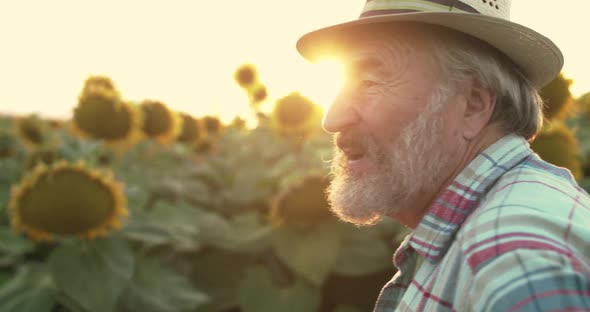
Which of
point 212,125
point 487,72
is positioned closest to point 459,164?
point 487,72

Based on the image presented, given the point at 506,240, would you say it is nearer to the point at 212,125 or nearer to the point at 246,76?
the point at 246,76

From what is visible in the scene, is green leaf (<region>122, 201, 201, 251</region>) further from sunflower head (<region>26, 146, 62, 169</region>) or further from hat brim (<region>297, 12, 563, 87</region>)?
hat brim (<region>297, 12, 563, 87</region>)

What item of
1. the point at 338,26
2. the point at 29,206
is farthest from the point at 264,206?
the point at 338,26

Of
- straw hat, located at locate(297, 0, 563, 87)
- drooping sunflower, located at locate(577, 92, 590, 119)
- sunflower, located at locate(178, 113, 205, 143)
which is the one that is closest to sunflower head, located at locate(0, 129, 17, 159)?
sunflower, located at locate(178, 113, 205, 143)

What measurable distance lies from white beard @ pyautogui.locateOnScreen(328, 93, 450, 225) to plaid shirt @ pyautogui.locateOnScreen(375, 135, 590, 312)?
0.13 metres

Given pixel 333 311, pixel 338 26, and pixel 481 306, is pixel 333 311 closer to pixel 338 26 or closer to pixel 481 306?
pixel 338 26

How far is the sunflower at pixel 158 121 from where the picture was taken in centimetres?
529

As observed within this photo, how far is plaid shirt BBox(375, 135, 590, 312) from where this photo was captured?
102cm

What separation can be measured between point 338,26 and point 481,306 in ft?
3.08

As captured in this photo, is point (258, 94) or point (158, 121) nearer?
point (158, 121)

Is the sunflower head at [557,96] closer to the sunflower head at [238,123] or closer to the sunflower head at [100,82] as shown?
the sunflower head at [100,82]

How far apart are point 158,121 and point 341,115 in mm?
3801

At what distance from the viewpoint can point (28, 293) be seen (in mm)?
3078

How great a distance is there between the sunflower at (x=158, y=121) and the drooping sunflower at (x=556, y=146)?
3.13 meters
